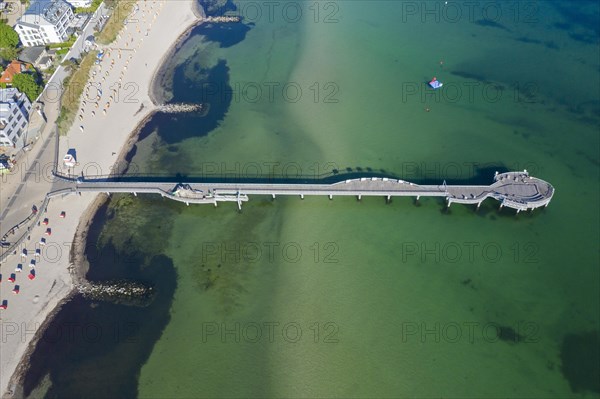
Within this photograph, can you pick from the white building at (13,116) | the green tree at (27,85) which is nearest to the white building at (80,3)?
the green tree at (27,85)

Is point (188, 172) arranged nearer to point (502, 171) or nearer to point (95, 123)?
point (95, 123)

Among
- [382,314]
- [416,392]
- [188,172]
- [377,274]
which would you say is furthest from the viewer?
[188,172]

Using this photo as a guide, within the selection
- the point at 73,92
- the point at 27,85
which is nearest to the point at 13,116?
the point at 27,85

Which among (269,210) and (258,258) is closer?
(258,258)

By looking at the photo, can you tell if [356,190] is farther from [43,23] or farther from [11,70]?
[43,23]

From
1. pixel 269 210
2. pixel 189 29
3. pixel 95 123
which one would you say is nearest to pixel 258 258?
pixel 269 210

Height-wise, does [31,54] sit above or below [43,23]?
below

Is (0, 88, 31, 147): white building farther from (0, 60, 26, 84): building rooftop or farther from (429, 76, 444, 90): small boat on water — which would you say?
(429, 76, 444, 90): small boat on water

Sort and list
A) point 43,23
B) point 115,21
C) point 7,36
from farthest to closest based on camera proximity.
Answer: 1. point 115,21
2. point 43,23
3. point 7,36
